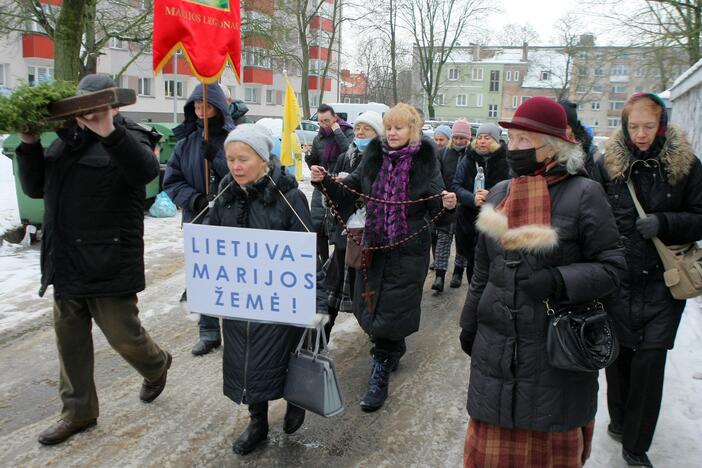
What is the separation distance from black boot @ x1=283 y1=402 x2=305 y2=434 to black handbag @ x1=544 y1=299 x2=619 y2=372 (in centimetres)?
168

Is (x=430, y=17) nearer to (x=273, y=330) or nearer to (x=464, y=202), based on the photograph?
(x=464, y=202)

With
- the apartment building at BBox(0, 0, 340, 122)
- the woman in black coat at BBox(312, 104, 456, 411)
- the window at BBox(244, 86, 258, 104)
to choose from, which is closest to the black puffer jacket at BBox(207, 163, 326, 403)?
the woman in black coat at BBox(312, 104, 456, 411)

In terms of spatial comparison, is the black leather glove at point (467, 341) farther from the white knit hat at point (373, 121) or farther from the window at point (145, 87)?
the window at point (145, 87)

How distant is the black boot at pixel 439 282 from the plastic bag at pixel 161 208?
5363 mm

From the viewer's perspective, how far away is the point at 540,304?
254 centimetres

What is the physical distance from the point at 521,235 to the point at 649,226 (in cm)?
109

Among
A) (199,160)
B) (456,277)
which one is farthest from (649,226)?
(456,277)

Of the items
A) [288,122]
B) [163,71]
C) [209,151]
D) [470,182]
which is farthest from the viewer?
[163,71]

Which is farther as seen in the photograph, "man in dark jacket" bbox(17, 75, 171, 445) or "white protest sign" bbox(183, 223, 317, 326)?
"man in dark jacket" bbox(17, 75, 171, 445)

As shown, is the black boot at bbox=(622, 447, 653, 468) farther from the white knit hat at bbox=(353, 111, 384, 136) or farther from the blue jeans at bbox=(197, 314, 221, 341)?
the blue jeans at bbox=(197, 314, 221, 341)

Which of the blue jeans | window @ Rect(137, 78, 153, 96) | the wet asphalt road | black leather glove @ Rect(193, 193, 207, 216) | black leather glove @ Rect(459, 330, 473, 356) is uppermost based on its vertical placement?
window @ Rect(137, 78, 153, 96)

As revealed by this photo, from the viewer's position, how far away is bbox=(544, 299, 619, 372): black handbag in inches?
95.2

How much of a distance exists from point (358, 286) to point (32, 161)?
7.13 feet

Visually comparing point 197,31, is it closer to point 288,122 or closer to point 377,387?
point 288,122
